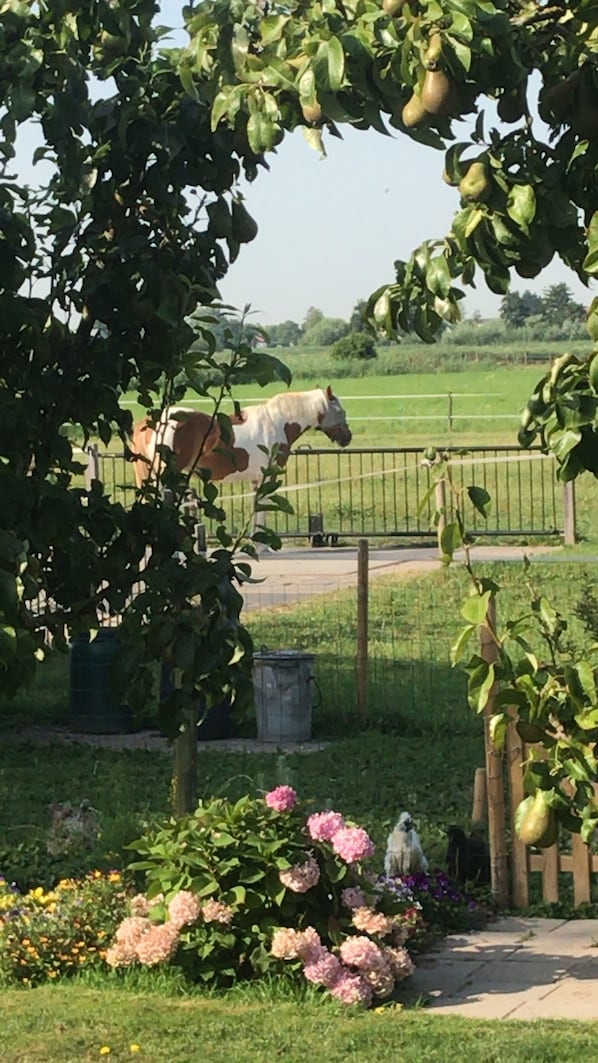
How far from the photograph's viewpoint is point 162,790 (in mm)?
11008

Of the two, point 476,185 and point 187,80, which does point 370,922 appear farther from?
point 476,185

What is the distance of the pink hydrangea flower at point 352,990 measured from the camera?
6.38m

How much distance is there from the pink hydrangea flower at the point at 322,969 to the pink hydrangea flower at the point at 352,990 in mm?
21

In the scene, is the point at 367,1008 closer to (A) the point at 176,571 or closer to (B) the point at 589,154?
(A) the point at 176,571

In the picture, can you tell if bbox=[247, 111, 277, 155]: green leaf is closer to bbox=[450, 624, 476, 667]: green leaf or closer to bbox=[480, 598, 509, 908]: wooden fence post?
bbox=[450, 624, 476, 667]: green leaf

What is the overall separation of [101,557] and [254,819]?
1325mm

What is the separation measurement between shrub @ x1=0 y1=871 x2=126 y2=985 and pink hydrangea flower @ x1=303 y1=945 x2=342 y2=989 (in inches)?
35.5

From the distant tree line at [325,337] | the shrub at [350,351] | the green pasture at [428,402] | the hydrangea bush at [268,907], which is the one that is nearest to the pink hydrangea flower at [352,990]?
the hydrangea bush at [268,907]

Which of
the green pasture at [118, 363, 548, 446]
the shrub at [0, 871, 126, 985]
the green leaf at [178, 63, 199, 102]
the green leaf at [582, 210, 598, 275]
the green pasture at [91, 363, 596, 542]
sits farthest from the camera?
the green pasture at [118, 363, 548, 446]

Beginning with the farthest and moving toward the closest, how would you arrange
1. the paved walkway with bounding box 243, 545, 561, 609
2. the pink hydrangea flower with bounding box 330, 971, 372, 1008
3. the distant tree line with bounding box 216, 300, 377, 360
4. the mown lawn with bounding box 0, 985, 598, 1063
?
the distant tree line with bounding box 216, 300, 377, 360, the paved walkway with bounding box 243, 545, 561, 609, the pink hydrangea flower with bounding box 330, 971, 372, 1008, the mown lawn with bounding box 0, 985, 598, 1063

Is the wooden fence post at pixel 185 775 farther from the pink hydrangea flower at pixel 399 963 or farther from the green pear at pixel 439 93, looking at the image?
the green pear at pixel 439 93

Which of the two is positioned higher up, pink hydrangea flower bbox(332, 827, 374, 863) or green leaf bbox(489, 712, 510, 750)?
green leaf bbox(489, 712, 510, 750)

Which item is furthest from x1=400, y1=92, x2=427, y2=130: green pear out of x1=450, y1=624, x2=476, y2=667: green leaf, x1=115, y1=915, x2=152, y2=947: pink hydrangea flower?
x1=115, y1=915, x2=152, y2=947: pink hydrangea flower

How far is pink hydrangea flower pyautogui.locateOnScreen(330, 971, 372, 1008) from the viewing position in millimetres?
6383
